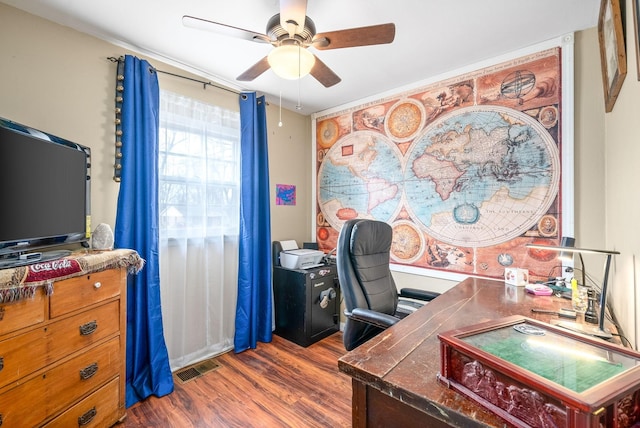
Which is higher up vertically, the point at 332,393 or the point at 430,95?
the point at 430,95

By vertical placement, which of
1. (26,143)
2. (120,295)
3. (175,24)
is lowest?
(120,295)

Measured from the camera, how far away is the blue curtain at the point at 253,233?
267cm

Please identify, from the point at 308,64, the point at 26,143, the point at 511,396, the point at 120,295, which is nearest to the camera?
the point at 511,396

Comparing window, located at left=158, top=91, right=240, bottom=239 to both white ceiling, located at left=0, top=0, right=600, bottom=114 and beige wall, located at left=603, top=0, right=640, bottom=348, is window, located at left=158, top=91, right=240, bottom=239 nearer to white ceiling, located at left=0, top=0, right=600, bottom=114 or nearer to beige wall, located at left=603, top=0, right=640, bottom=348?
white ceiling, located at left=0, top=0, right=600, bottom=114

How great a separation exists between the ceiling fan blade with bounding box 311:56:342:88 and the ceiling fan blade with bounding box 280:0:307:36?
328 mm

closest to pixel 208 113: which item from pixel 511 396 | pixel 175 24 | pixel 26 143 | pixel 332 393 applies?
pixel 175 24

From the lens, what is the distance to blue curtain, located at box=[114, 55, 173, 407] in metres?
1.97

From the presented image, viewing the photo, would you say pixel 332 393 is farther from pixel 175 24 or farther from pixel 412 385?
pixel 175 24

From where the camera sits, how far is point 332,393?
2.02 metres

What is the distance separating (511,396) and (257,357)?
2.36 metres

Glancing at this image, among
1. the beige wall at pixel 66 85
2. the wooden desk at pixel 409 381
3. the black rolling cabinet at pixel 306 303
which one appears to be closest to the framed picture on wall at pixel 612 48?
the wooden desk at pixel 409 381

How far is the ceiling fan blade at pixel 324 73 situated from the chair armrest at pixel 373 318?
Answer: 1.47 m

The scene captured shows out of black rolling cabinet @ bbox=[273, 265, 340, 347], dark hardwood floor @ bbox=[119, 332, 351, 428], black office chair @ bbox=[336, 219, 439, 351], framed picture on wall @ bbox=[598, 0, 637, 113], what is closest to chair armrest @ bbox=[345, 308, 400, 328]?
black office chair @ bbox=[336, 219, 439, 351]

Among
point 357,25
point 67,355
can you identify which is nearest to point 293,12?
point 357,25
